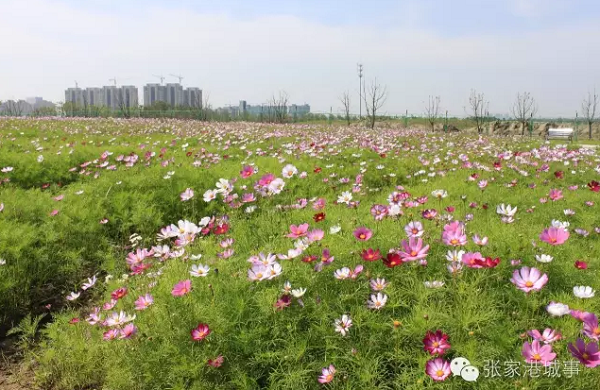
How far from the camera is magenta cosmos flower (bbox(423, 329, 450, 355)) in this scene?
1.50 metres

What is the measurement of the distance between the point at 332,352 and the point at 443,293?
0.57m

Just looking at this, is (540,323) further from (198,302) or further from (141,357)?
(141,357)

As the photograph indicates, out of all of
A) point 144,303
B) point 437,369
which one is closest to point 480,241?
point 437,369

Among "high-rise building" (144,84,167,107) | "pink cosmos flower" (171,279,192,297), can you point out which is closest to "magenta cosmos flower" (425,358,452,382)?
"pink cosmos flower" (171,279,192,297)

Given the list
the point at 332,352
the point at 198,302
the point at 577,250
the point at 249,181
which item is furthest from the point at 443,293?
the point at 249,181

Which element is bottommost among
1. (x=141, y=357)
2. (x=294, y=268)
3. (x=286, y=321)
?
(x=141, y=357)

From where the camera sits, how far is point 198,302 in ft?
6.56

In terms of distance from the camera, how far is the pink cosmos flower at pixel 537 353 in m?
1.36

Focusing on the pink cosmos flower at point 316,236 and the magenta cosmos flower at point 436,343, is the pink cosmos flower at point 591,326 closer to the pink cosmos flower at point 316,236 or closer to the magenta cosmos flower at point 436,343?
the magenta cosmos flower at point 436,343

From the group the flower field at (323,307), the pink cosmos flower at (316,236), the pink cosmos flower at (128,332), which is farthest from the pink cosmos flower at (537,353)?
the pink cosmos flower at (128,332)

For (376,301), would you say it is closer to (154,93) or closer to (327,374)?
(327,374)

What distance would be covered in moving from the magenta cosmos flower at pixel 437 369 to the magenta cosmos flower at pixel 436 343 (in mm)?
33

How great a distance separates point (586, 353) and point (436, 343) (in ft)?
1.48

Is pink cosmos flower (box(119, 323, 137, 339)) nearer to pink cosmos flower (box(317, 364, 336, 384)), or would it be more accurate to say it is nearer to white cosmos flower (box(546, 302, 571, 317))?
pink cosmos flower (box(317, 364, 336, 384))
